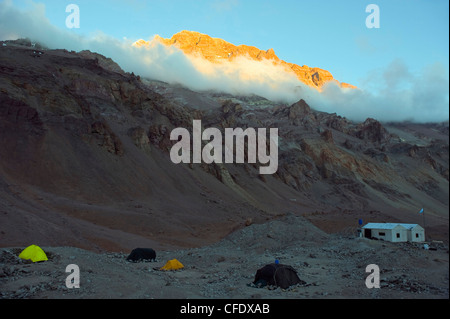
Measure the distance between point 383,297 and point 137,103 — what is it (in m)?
53.5

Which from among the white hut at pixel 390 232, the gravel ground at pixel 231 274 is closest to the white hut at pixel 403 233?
the white hut at pixel 390 232

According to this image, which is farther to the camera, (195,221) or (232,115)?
(232,115)

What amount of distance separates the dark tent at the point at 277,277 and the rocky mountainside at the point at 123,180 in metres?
7.11

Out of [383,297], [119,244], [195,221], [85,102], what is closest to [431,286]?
[383,297]

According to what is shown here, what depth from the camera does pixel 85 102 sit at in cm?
5169

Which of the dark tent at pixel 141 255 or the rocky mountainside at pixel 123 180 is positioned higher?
the rocky mountainside at pixel 123 180

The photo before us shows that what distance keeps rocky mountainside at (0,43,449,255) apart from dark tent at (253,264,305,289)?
7.11 m

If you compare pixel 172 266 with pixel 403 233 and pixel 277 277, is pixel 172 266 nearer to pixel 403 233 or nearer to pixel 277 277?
Answer: pixel 277 277

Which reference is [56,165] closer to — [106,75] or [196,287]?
[106,75]

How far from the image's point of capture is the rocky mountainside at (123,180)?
105ft

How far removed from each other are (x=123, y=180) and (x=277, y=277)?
31429mm

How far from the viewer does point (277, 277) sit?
15945mm

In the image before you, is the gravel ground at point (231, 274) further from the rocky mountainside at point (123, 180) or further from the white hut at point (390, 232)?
the rocky mountainside at point (123, 180)
